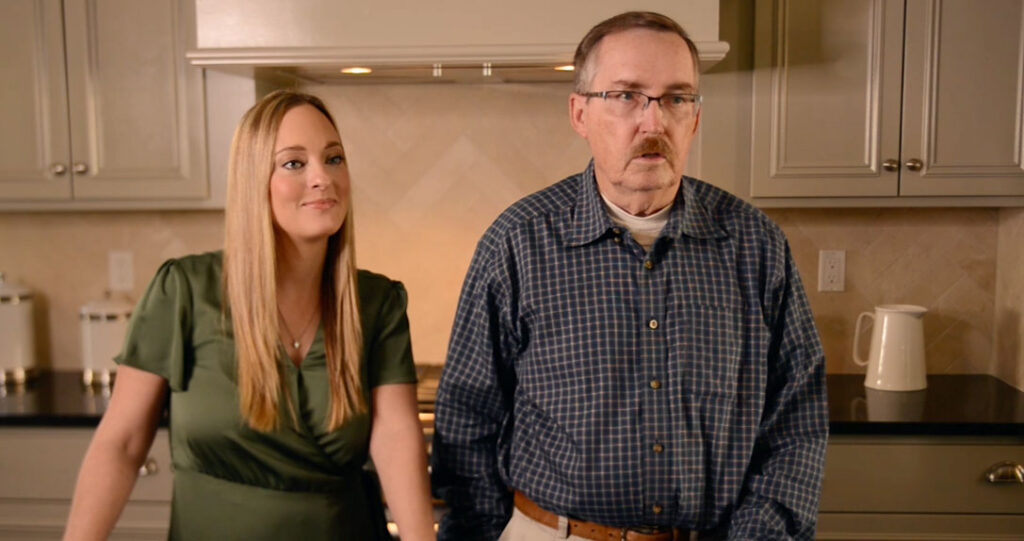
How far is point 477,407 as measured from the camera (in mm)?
1455

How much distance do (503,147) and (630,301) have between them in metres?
1.25

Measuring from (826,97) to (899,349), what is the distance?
0.68 metres

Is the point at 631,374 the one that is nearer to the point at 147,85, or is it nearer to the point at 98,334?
the point at 147,85

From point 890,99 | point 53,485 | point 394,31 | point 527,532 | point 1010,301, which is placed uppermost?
point 394,31

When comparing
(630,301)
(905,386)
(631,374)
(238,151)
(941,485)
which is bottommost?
(941,485)

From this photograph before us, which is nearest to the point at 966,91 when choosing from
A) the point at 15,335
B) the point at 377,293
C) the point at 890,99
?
the point at 890,99

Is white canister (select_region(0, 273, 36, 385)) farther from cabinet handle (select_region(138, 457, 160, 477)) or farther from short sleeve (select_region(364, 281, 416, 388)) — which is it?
short sleeve (select_region(364, 281, 416, 388))

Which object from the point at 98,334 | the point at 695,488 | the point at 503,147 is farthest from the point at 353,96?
the point at 695,488

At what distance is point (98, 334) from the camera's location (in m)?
2.46

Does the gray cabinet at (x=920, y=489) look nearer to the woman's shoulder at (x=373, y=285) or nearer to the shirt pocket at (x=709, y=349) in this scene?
the shirt pocket at (x=709, y=349)

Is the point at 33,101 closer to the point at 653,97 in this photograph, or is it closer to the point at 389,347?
the point at 389,347

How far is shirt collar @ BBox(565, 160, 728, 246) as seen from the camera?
1388 millimetres

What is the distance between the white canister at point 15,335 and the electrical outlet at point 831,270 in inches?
89.6

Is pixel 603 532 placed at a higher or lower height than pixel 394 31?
lower
